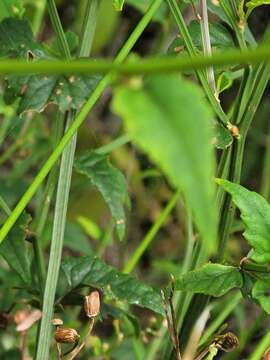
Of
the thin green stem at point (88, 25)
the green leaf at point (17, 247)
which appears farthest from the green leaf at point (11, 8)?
the green leaf at point (17, 247)

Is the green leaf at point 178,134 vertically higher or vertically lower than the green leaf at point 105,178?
higher

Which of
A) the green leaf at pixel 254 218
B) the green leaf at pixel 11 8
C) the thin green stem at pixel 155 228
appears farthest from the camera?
the thin green stem at pixel 155 228

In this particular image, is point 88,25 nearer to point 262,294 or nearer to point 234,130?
point 234,130

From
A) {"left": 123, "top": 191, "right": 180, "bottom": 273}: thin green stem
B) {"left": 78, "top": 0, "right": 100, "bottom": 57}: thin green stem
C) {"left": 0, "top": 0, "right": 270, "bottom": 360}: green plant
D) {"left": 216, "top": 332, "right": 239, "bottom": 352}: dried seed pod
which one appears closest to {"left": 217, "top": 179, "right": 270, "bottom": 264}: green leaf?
{"left": 0, "top": 0, "right": 270, "bottom": 360}: green plant

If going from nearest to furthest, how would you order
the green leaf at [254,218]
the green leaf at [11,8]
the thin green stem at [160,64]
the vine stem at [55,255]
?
the thin green stem at [160,64]
the green leaf at [254,218]
the vine stem at [55,255]
the green leaf at [11,8]

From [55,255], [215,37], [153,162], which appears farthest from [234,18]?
[55,255]

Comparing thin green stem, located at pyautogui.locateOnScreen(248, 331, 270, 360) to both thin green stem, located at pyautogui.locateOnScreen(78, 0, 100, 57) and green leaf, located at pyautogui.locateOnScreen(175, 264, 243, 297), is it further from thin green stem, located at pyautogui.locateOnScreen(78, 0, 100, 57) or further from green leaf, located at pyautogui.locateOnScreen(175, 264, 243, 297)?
thin green stem, located at pyautogui.locateOnScreen(78, 0, 100, 57)

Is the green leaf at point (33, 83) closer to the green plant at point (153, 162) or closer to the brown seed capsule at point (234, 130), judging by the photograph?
the green plant at point (153, 162)
